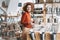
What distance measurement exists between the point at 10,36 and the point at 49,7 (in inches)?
14.0

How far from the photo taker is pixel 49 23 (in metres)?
1.19

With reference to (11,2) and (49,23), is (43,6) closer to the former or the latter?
(49,23)

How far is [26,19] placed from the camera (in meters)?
1.23

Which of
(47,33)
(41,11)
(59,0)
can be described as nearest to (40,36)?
(47,33)

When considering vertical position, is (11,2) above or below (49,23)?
above

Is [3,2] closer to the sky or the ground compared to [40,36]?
closer to the sky

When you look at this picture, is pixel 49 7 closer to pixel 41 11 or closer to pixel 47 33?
pixel 41 11

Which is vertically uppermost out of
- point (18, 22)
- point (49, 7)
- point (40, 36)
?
point (49, 7)

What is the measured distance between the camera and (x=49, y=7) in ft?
3.95

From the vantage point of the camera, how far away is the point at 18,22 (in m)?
1.23

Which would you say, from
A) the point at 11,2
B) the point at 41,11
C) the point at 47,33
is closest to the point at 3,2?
the point at 11,2

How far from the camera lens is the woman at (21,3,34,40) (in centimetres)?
122

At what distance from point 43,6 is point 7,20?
28 centimetres

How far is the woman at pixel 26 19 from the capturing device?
4.01 feet
